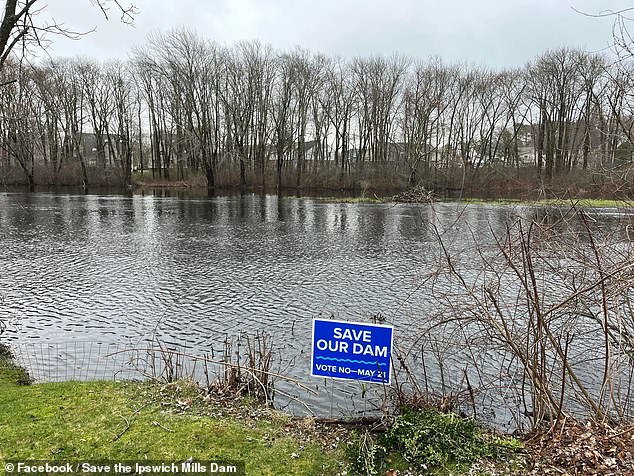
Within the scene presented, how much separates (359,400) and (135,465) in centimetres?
314

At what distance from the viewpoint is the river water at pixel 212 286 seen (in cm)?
726

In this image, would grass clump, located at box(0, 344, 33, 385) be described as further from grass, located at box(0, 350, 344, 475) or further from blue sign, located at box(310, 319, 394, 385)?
blue sign, located at box(310, 319, 394, 385)

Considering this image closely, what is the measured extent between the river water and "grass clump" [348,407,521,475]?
173 cm

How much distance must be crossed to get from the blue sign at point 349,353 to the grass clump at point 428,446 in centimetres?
49

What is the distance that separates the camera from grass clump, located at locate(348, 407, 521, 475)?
142 inches

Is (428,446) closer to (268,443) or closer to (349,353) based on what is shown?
(349,353)

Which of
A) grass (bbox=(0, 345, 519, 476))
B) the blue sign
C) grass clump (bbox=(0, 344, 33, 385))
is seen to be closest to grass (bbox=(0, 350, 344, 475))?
grass (bbox=(0, 345, 519, 476))

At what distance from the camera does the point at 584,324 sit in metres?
8.26

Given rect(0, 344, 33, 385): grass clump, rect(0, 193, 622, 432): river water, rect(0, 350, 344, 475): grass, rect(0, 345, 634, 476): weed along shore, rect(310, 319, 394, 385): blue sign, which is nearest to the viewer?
rect(0, 345, 634, 476): weed along shore

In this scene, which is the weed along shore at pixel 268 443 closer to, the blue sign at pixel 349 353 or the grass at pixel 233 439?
the grass at pixel 233 439

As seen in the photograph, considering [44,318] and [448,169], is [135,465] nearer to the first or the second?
[44,318]

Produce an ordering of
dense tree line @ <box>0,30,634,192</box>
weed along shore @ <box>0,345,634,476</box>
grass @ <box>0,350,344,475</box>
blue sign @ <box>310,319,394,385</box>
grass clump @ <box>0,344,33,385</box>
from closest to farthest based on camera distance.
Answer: weed along shore @ <box>0,345,634,476</box>
grass @ <box>0,350,344,475</box>
blue sign @ <box>310,319,394,385</box>
grass clump @ <box>0,344,33,385</box>
dense tree line @ <box>0,30,634,192</box>

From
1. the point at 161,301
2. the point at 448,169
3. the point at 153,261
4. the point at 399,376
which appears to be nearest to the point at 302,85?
the point at 448,169

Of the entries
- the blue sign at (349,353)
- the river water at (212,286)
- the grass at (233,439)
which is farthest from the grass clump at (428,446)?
the river water at (212,286)
